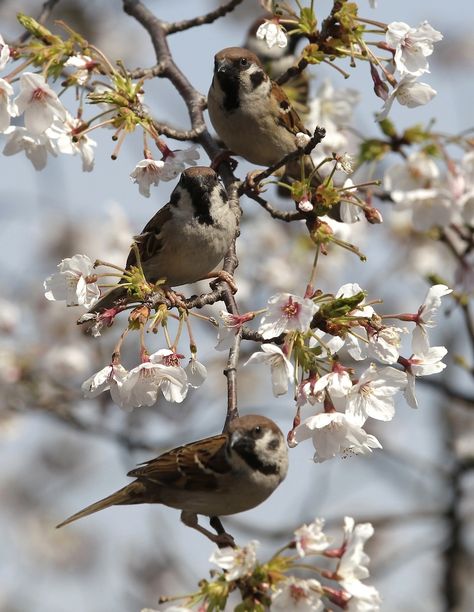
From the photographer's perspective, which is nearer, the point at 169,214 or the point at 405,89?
the point at 405,89

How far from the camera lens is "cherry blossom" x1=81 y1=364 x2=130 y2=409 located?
10.2 ft

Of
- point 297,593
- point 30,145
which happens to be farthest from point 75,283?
point 297,593

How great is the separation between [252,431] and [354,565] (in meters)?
0.76

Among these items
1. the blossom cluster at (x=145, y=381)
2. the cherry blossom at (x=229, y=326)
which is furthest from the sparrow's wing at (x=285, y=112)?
the blossom cluster at (x=145, y=381)

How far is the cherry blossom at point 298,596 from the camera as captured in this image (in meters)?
2.47

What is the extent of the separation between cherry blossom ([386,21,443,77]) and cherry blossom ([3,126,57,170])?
124 cm

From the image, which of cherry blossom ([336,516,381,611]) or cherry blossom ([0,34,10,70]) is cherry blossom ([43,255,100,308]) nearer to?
cherry blossom ([0,34,10,70])

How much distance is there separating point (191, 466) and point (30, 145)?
1300 mm

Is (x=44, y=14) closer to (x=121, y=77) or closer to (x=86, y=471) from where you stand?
(x=121, y=77)

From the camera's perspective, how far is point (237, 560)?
2486 millimetres

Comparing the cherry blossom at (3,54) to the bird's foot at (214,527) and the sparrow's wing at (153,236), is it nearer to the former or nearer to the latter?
the sparrow's wing at (153,236)

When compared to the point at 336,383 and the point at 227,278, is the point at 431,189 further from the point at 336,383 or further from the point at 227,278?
the point at 336,383

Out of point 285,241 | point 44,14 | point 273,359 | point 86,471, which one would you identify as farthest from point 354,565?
point 86,471

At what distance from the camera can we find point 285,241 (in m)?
9.59
